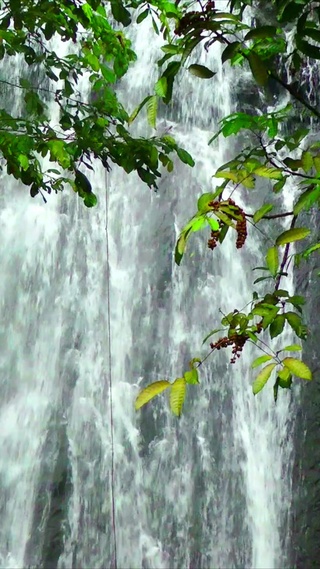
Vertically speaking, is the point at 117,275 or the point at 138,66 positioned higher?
the point at 138,66

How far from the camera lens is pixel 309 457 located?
5.28 meters

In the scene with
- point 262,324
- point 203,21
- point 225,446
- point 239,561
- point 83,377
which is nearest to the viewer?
point 203,21

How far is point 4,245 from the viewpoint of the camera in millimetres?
6832

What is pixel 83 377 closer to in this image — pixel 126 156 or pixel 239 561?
pixel 239 561

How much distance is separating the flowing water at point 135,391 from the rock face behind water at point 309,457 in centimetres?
14

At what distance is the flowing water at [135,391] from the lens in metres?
5.54

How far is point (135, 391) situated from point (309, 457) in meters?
1.66

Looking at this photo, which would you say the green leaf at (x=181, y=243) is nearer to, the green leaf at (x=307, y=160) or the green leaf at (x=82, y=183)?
the green leaf at (x=307, y=160)

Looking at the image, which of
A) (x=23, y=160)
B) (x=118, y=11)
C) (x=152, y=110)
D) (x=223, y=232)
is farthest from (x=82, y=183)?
(x=223, y=232)

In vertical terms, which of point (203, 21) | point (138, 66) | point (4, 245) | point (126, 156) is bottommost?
point (203, 21)

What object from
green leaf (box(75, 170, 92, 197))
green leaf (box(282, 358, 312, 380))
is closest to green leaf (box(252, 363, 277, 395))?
green leaf (box(282, 358, 312, 380))

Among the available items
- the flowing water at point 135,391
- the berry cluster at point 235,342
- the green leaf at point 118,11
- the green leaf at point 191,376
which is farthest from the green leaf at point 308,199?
the flowing water at point 135,391

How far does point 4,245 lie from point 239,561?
3.74m

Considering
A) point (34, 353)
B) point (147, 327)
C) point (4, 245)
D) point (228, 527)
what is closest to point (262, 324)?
point (228, 527)
